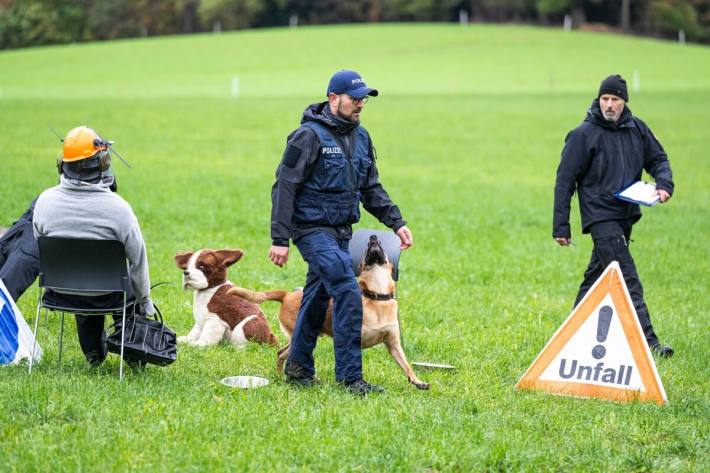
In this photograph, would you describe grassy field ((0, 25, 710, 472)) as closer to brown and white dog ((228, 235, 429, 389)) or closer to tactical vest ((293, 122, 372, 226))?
brown and white dog ((228, 235, 429, 389))

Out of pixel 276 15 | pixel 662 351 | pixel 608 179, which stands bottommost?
pixel 662 351

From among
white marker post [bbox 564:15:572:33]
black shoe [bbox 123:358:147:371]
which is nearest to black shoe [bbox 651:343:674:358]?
black shoe [bbox 123:358:147:371]

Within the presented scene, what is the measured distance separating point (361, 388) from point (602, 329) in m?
1.79

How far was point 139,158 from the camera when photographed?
24.8m

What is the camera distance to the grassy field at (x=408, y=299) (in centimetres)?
556

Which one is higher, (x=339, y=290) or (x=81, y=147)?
(x=81, y=147)

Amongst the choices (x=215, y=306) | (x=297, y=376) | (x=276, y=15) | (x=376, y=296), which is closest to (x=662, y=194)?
(x=376, y=296)

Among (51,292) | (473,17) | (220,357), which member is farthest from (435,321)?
(473,17)

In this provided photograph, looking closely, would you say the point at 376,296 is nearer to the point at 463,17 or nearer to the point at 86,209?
the point at 86,209

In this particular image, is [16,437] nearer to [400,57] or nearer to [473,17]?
[400,57]

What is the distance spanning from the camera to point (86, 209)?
6.67m

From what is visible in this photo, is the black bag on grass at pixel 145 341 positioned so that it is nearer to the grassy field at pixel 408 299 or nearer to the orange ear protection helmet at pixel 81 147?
the grassy field at pixel 408 299

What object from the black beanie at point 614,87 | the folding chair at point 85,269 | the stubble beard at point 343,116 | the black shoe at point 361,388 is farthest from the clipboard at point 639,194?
the folding chair at point 85,269

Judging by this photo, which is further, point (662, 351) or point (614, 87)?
point (662, 351)
